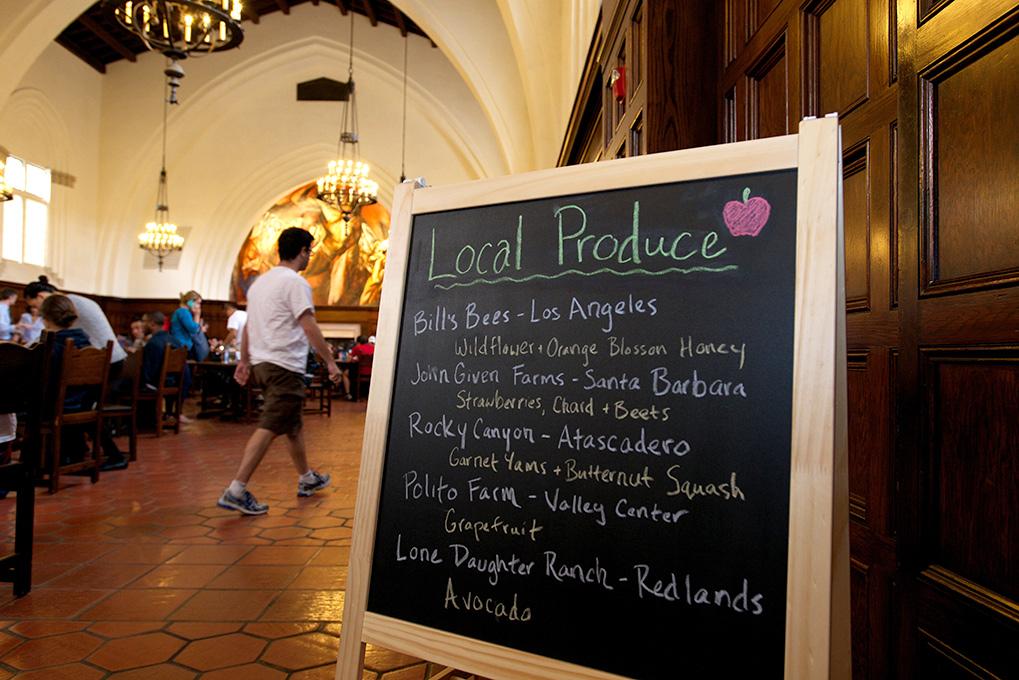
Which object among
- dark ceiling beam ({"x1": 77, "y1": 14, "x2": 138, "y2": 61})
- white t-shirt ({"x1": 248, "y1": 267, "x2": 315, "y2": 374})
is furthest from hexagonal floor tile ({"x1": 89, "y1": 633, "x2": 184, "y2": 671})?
dark ceiling beam ({"x1": 77, "y1": 14, "x2": 138, "y2": 61})

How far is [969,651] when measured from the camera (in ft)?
3.38

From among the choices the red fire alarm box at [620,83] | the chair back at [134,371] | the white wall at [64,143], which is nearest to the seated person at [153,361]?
the chair back at [134,371]

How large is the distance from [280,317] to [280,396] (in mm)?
420

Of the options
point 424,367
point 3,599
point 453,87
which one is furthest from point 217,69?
point 424,367

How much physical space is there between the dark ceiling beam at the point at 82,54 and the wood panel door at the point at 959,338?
49.4 ft

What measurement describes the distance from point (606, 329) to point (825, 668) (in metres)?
0.59

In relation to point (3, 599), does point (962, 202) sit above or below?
above

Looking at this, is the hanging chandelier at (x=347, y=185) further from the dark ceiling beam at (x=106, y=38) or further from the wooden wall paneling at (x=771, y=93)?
the wooden wall paneling at (x=771, y=93)

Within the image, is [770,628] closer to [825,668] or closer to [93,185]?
[825,668]

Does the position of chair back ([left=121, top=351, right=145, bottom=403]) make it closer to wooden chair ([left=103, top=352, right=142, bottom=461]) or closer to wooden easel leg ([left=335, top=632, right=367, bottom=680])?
wooden chair ([left=103, top=352, right=142, bottom=461])

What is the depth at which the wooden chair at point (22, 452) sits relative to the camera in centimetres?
232

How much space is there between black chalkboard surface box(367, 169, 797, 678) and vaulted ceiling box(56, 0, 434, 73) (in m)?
12.3

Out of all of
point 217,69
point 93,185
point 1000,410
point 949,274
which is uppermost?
point 217,69

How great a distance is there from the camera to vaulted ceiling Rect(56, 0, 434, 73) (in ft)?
39.4
